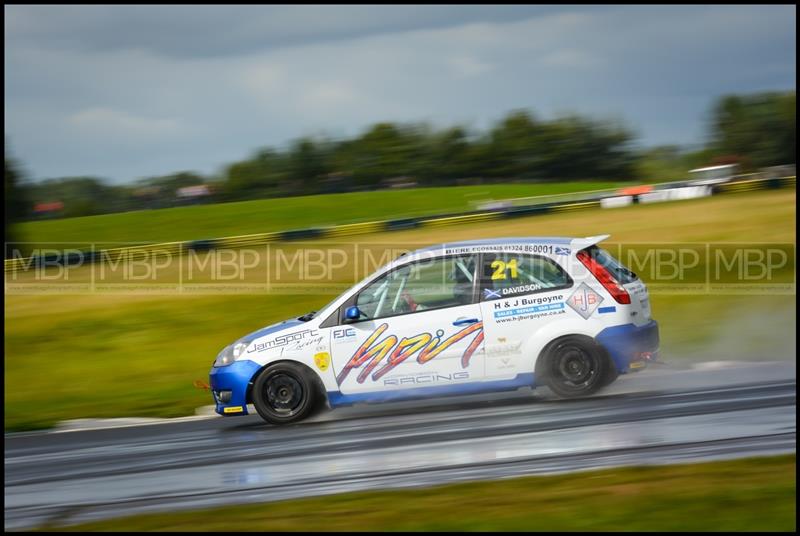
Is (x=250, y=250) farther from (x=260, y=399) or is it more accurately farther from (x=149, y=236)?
(x=149, y=236)

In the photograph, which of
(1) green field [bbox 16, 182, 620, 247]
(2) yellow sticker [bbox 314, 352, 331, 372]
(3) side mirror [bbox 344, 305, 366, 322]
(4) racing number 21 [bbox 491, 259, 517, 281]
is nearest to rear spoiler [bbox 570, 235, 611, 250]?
(4) racing number 21 [bbox 491, 259, 517, 281]

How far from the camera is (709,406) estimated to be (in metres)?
7.84

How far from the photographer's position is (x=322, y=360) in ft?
28.9

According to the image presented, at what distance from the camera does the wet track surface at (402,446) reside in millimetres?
6410

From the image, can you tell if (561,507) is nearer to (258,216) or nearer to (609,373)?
(609,373)

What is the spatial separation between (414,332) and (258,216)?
37.4 meters

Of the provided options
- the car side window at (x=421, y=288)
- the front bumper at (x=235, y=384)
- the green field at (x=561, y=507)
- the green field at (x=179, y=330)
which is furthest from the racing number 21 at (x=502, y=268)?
the green field at (x=179, y=330)

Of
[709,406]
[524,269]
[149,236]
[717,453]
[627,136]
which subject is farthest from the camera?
[627,136]

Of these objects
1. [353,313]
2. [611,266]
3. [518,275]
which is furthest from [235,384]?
[611,266]

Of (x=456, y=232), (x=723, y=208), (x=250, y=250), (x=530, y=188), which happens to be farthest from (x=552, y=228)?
(x=530, y=188)

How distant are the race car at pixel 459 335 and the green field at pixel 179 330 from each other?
236cm

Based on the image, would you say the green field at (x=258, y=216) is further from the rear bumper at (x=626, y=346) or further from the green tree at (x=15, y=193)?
the rear bumper at (x=626, y=346)

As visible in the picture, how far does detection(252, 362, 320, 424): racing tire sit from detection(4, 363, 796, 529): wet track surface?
5.9 inches

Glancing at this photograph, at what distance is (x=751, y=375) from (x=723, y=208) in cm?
1732
